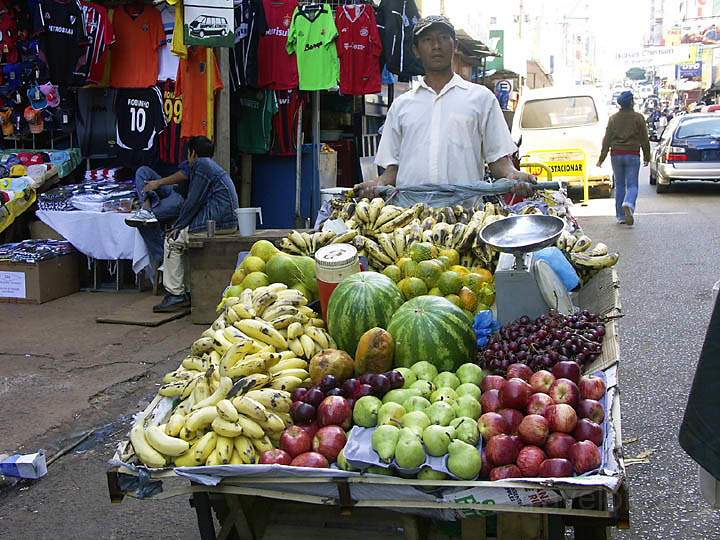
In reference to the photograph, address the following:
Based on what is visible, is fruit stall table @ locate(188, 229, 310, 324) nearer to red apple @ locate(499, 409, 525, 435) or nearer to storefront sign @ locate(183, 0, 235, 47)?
storefront sign @ locate(183, 0, 235, 47)

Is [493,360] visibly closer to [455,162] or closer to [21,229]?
Answer: [455,162]

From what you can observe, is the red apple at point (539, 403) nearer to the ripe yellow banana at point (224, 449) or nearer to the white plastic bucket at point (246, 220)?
the ripe yellow banana at point (224, 449)

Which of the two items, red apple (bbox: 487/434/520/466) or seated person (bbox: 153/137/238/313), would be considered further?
seated person (bbox: 153/137/238/313)

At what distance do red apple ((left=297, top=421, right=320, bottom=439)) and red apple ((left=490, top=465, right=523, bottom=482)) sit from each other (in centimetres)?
64

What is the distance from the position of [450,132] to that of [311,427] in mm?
2852

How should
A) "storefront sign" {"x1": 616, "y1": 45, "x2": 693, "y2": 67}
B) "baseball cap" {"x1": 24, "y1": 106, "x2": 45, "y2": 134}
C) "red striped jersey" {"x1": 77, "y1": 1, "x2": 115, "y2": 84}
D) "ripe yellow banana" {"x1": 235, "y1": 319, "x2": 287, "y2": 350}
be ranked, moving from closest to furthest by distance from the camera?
"ripe yellow banana" {"x1": 235, "y1": 319, "x2": 287, "y2": 350}
"red striped jersey" {"x1": 77, "y1": 1, "x2": 115, "y2": 84}
"baseball cap" {"x1": 24, "y1": 106, "x2": 45, "y2": 134}
"storefront sign" {"x1": 616, "y1": 45, "x2": 693, "y2": 67}

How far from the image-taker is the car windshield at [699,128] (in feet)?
52.9

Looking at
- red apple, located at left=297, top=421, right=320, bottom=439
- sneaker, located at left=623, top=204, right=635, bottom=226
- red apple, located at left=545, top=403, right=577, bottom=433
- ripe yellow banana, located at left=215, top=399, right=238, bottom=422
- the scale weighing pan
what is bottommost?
sneaker, located at left=623, top=204, right=635, bottom=226

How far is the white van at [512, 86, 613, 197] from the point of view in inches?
574

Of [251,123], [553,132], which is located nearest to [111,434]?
[251,123]

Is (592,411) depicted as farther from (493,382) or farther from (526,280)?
(526,280)

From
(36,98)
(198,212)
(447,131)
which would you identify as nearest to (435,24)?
(447,131)

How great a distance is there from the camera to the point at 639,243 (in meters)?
10.9

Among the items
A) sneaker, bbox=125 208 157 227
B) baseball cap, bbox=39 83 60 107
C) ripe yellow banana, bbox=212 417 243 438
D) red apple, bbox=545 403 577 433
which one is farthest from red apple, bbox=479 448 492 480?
baseball cap, bbox=39 83 60 107
